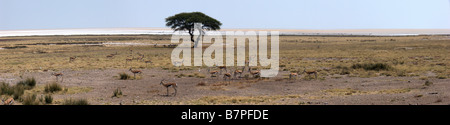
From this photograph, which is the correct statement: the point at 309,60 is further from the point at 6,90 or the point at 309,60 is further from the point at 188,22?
the point at 188,22

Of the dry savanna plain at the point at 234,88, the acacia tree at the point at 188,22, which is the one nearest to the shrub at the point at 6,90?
the dry savanna plain at the point at 234,88

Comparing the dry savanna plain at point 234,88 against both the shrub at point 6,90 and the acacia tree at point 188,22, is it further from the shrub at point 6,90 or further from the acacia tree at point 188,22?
the acacia tree at point 188,22

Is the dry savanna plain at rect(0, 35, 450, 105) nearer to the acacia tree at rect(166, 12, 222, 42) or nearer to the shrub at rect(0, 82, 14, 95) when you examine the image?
the shrub at rect(0, 82, 14, 95)

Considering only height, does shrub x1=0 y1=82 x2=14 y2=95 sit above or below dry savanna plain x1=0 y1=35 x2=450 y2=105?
above

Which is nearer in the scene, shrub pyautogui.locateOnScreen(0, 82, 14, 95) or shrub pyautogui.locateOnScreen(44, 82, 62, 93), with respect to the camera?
shrub pyautogui.locateOnScreen(0, 82, 14, 95)

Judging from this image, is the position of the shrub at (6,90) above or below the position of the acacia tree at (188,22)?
below

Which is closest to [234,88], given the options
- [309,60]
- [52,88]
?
[52,88]

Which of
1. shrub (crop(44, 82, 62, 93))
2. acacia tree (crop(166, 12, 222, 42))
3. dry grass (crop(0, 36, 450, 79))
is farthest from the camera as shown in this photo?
acacia tree (crop(166, 12, 222, 42))

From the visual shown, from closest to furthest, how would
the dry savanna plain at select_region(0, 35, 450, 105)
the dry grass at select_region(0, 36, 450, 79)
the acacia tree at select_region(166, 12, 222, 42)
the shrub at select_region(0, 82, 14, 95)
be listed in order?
the dry savanna plain at select_region(0, 35, 450, 105), the shrub at select_region(0, 82, 14, 95), the dry grass at select_region(0, 36, 450, 79), the acacia tree at select_region(166, 12, 222, 42)

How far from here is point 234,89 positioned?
20.4 m

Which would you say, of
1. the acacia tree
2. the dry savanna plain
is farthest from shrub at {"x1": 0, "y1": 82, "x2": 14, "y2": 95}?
the acacia tree

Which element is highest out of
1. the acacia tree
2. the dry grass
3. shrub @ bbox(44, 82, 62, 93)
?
the acacia tree
